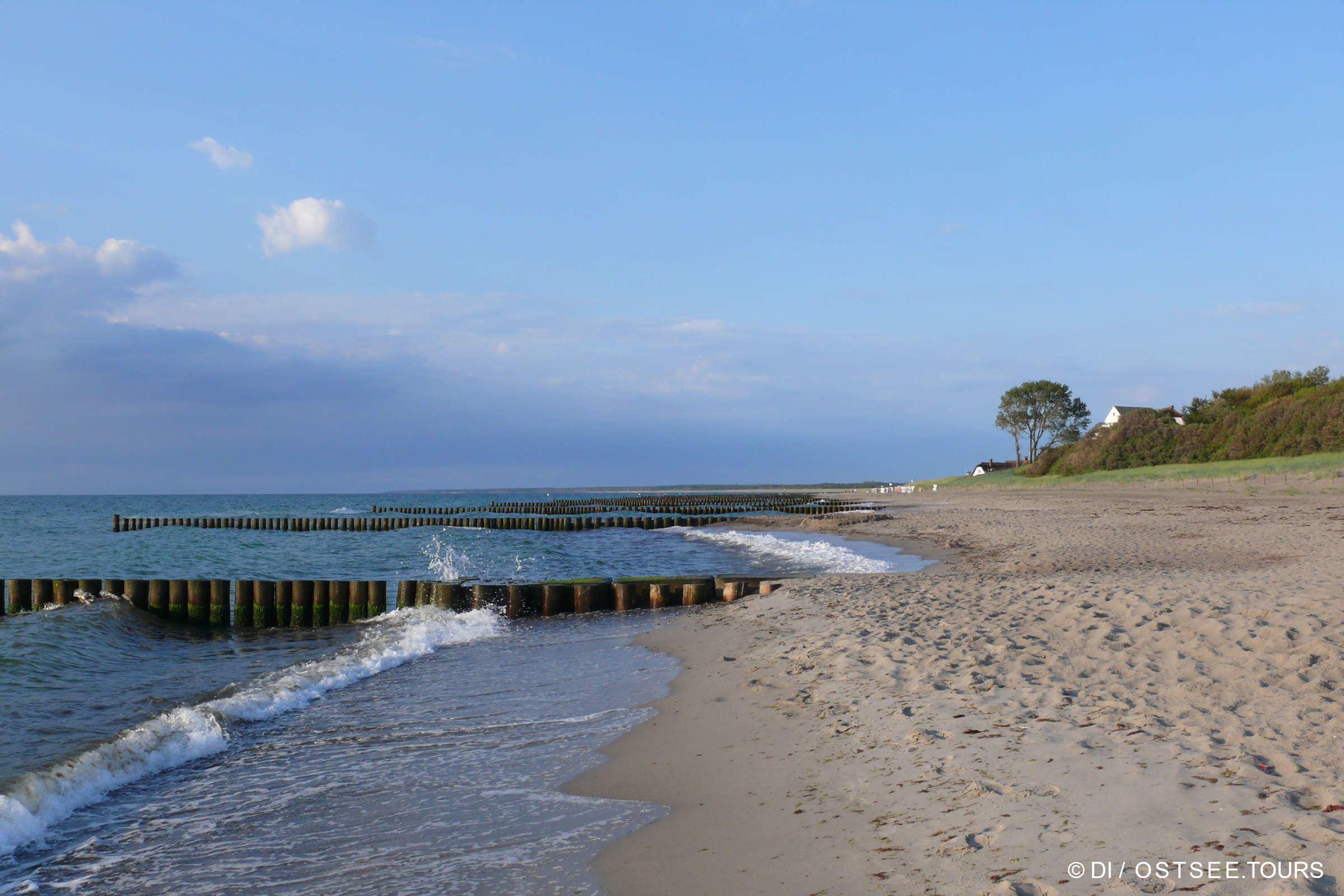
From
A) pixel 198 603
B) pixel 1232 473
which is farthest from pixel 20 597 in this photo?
pixel 1232 473

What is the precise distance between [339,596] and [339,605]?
147 millimetres

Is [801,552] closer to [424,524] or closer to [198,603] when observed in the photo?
[198,603]

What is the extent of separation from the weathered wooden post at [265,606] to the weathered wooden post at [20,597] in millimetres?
4041

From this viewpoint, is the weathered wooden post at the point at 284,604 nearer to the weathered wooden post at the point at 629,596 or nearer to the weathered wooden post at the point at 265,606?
the weathered wooden post at the point at 265,606

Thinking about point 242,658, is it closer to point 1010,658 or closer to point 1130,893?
point 1010,658

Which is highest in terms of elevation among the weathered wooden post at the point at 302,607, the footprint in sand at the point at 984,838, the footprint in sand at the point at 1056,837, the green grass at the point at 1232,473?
the green grass at the point at 1232,473

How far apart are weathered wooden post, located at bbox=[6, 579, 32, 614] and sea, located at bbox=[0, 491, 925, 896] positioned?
5.66 ft

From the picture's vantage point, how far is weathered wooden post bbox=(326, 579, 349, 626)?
13531 millimetres

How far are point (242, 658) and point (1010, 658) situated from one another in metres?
9.65

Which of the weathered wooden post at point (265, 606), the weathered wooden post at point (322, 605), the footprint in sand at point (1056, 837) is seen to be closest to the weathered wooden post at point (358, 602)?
the weathered wooden post at point (322, 605)

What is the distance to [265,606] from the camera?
13.5 meters

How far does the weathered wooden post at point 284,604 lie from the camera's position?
13.5 meters

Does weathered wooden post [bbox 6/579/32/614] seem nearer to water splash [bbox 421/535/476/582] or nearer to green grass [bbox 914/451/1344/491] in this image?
water splash [bbox 421/535/476/582]

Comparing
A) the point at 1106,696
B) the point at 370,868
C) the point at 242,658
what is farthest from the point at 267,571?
the point at 1106,696
